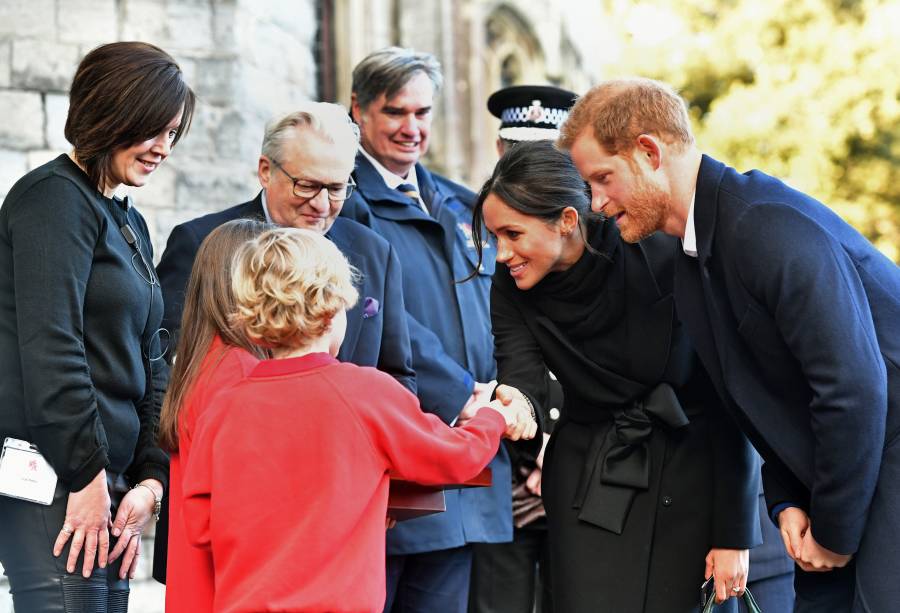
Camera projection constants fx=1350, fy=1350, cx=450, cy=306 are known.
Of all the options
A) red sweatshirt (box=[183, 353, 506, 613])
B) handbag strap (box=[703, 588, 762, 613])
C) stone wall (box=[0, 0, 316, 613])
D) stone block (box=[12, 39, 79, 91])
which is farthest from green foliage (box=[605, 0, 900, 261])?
red sweatshirt (box=[183, 353, 506, 613])

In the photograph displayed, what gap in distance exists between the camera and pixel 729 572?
3797 mm

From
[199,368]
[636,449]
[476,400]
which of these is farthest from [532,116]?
[199,368]

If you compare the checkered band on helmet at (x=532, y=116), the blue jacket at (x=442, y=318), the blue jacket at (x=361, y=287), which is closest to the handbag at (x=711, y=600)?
the blue jacket at (x=442, y=318)

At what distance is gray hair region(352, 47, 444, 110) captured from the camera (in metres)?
5.36

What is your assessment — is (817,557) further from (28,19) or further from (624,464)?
(28,19)

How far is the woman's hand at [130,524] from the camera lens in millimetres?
3609

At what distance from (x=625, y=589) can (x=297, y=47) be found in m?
5.17

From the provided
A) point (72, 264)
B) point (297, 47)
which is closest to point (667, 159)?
point (72, 264)

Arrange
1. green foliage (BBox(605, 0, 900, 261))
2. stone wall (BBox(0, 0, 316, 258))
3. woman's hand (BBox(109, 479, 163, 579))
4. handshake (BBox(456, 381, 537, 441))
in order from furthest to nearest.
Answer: green foliage (BBox(605, 0, 900, 261)) → stone wall (BBox(0, 0, 316, 258)) → handshake (BBox(456, 381, 537, 441)) → woman's hand (BBox(109, 479, 163, 579))

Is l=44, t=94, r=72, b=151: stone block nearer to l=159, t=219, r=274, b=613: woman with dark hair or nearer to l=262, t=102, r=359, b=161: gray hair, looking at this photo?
l=262, t=102, r=359, b=161: gray hair

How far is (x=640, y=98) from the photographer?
3422 mm

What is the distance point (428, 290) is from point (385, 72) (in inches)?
39.3

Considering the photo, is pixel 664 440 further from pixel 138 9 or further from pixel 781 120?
pixel 781 120

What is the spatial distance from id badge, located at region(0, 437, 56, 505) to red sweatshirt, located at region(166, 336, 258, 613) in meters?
0.31
